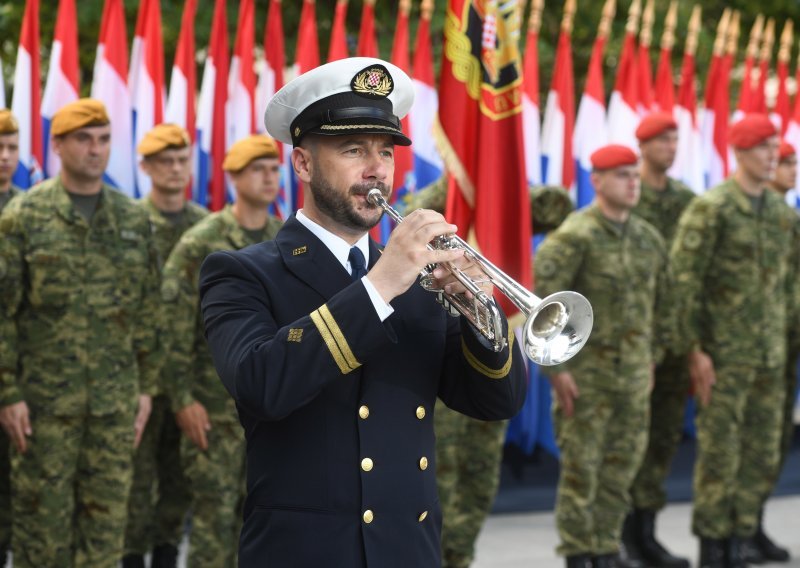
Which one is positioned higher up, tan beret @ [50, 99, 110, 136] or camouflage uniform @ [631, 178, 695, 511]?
tan beret @ [50, 99, 110, 136]

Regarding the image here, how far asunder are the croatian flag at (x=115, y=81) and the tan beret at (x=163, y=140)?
981 millimetres

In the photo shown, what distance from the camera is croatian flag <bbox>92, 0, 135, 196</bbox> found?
24.3ft

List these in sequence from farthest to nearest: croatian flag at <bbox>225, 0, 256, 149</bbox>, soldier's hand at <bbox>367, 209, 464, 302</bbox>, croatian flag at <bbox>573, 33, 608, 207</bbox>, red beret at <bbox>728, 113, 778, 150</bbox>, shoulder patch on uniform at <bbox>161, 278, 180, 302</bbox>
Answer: croatian flag at <bbox>573, 33, 608, 207</bbox> → croatian flag at <bbox>225, 0, 256, 149</bbox> → red beret at <bbox>728, 113, 778, 150</bbox> → shoulder patch on uniform at <bbox>161, 278, 180, 302</bbox> → soldier's hand at <bbox>367, 209, 464, 302</bbox>

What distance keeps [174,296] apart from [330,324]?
3.37m

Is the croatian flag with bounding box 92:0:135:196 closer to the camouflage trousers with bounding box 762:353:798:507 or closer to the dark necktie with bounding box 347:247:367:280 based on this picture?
the camouflage trousers with bounding box 762:353:798:507

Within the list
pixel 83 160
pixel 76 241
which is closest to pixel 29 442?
pixel 76 241

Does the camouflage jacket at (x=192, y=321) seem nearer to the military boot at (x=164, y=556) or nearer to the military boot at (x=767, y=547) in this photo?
the military boot at (x=164, y=556)

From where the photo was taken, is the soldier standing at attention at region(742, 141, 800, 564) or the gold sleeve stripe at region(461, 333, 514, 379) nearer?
the gold sleeve stripe at region(461, 333, 514, 379)

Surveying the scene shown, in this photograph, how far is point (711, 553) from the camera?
6531 mm

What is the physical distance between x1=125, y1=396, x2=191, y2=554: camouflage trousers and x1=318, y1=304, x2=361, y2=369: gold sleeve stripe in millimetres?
3879

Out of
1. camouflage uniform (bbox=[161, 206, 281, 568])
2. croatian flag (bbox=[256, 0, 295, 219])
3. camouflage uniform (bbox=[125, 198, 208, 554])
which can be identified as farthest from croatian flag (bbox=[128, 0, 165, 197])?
camouflage uniform (bbox=[161, 206, 281, 568])

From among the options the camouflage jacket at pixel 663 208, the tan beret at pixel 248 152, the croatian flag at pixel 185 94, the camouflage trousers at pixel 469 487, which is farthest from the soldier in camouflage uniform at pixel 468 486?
the croatian flag at pixel 185 94

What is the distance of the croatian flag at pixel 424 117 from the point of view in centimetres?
819

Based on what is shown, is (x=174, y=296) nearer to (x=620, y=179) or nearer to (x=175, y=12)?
(x=620, y=179)
